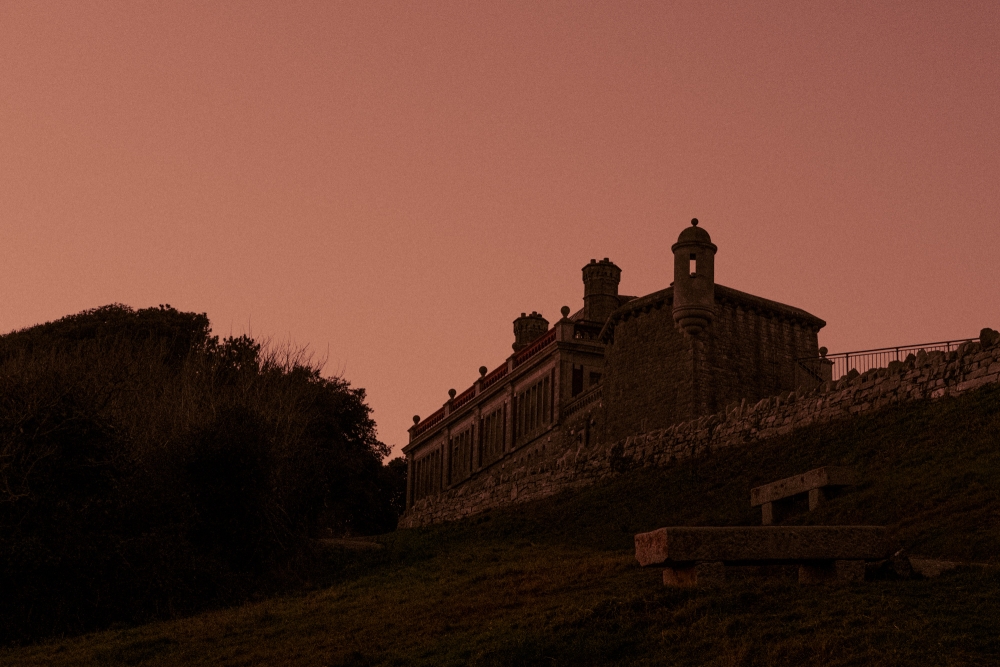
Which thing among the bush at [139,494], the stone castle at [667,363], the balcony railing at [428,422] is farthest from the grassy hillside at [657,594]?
the balcony railing at [428,422]

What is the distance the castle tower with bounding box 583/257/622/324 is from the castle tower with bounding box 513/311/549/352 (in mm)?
8992

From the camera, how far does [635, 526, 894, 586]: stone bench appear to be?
44.2 feet

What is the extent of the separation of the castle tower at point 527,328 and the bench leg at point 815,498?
43016mm

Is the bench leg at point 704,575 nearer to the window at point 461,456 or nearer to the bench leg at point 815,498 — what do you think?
the bench leg at point 815,498

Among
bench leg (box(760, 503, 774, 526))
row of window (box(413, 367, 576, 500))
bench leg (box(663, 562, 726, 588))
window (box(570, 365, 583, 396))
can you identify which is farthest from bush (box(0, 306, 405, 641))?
row of window (box(413, 367, 576, 500))

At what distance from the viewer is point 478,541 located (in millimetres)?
27891

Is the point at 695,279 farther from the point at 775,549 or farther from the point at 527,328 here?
the point at 527,328

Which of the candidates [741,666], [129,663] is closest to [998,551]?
[741,666]

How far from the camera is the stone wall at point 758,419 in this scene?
24.1 metres

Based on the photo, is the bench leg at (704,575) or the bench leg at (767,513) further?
the bench leg at (767,513)

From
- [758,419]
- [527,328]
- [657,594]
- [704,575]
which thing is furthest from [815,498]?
[527,328]

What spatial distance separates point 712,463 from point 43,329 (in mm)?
31080

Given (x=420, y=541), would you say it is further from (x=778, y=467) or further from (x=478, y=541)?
(x=778, y=467)

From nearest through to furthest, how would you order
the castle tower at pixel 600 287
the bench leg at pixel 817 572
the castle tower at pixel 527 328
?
the bench leg at pixel 817 572, the castle tower at pixel 600 287, the castle tower at pixel 527 328
